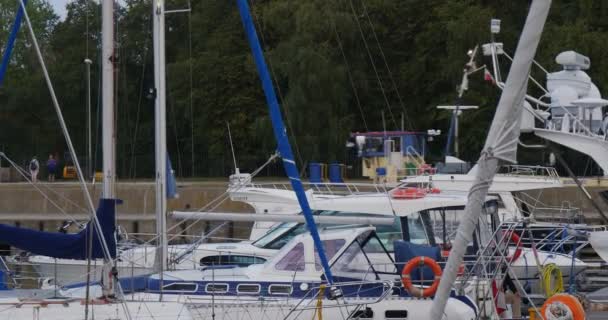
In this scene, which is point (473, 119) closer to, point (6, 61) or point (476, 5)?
point (476, 5)

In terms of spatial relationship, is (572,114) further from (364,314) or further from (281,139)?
(281,139)

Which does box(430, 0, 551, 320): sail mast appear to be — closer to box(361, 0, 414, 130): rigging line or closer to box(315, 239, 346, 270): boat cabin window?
box(315, 239, 346, 270): boat cabin window

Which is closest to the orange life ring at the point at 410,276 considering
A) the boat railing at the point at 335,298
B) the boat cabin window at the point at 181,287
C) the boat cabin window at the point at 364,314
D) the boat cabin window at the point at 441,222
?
the boat railing at the point at 335,298

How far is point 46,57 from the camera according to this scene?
42.8 metres


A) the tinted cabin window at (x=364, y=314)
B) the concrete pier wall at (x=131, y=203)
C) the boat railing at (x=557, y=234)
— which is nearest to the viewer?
the tinted cabin window at (x=364, y=314)

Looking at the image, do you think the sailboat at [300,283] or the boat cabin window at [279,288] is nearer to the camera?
the sailboat at [300,283]

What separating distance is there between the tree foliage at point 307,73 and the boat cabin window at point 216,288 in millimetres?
21102

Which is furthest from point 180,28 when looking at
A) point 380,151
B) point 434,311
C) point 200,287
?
point 434,311

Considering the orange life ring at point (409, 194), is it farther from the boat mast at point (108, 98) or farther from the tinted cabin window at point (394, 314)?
the boat mast at point (108, 98)

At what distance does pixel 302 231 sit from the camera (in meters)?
18.3

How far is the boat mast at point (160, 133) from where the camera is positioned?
15672 millimetres

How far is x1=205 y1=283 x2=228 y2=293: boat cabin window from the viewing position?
13594 mm

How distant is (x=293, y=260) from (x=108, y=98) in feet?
11.0

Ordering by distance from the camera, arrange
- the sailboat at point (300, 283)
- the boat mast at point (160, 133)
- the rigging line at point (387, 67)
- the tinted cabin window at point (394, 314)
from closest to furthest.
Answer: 1. the sailboat at point (300, 283)
2. the tinted cabin window at point (394, 314)
3. the boat mast at point (160, 133)
4. the rigging line at point (387, 67)
